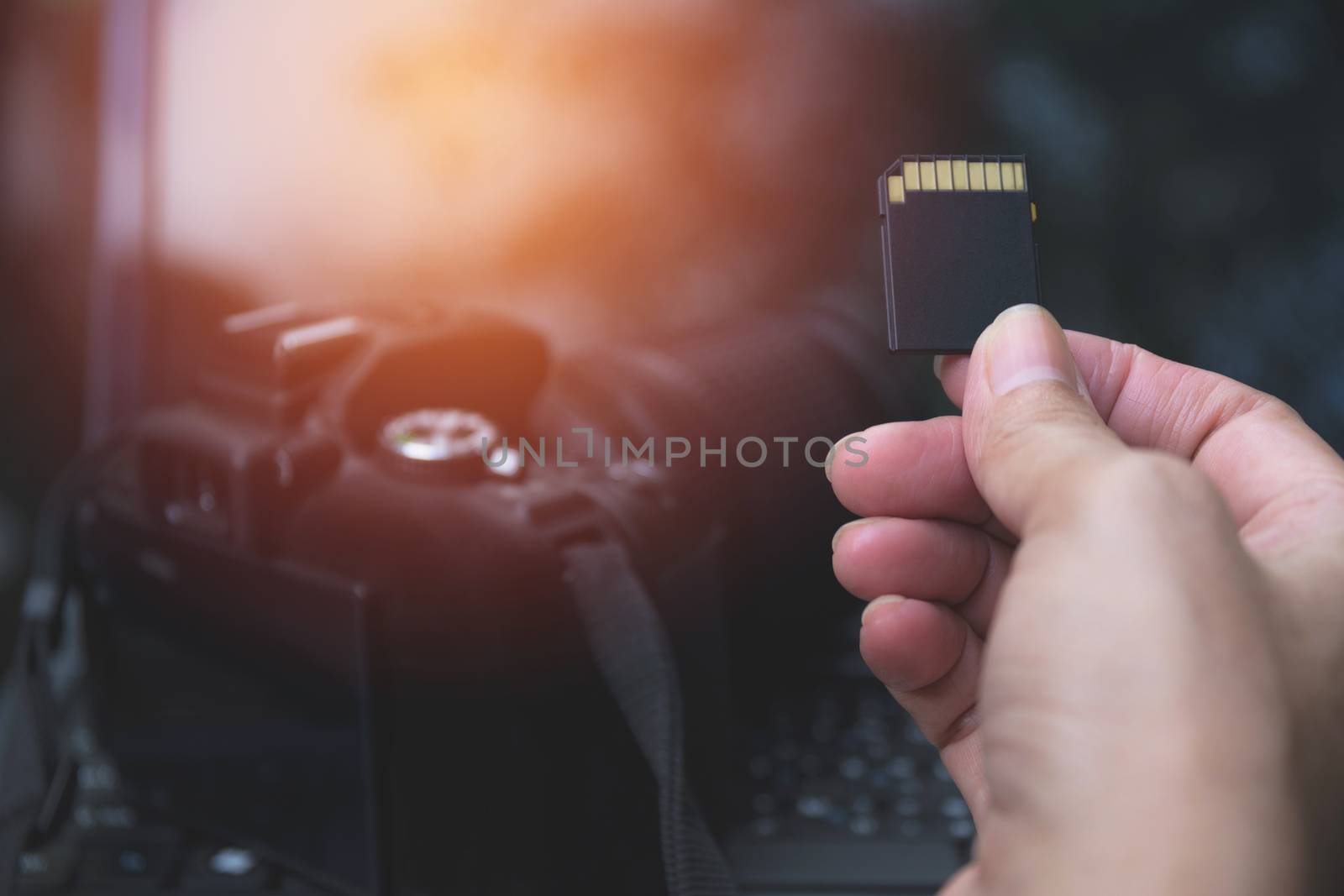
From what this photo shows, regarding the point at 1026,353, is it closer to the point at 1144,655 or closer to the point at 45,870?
the point at 1144,655

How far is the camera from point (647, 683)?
0.25 m

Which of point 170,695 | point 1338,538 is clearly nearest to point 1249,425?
point 1338,538

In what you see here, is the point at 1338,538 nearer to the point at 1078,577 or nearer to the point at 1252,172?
the point at 1078,577

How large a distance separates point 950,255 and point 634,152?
0.61ft

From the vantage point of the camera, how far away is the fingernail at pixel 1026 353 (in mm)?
196

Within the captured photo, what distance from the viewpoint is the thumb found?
170 mm

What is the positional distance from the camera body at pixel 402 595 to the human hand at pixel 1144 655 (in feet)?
0.38

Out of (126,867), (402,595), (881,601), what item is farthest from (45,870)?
(881,601)

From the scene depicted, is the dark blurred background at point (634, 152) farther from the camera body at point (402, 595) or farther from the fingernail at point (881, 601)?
the fingernail at point (881, 601)

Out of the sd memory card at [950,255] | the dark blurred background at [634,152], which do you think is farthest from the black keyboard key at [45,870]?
the sd memory card at [950,255]

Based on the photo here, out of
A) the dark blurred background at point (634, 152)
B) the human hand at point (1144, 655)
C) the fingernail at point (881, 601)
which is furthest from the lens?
the dark blurred background at point (634, 152)

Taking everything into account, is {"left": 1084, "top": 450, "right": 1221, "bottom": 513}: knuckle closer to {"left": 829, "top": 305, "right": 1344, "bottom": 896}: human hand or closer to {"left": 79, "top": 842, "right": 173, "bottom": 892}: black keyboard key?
{"left": 829, "top": 305, "right": 1344, "bottom": 896}: human hand

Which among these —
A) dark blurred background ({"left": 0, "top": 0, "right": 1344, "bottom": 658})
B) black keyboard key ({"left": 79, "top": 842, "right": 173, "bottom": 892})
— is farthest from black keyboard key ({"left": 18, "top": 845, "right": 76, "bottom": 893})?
dark blurred background ({"left": 0, "top": 0, "right": 1344, "bottom": 658})

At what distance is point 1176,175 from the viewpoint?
367 millimetres
